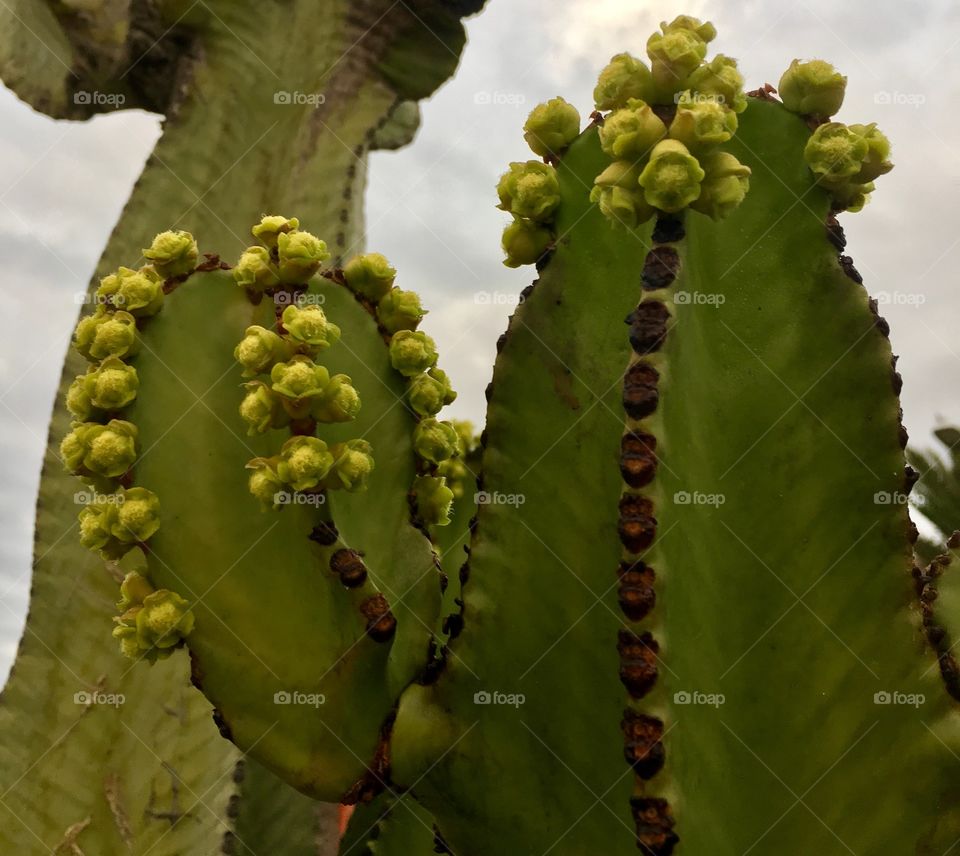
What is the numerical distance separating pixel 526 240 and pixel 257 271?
0.32 meters

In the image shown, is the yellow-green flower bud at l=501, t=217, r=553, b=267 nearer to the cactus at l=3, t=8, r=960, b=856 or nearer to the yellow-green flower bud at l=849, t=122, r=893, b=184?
the cactus at l=3, t=8, r=960, b=856

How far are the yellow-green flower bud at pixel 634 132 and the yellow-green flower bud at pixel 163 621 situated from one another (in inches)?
27.3

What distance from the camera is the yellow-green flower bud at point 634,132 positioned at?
1057 mm

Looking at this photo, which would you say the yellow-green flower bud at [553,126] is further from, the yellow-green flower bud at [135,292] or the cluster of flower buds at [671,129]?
the yellow-green flower bud at [135,292]

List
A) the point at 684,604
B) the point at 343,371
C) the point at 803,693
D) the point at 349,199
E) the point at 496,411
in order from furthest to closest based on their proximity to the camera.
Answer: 1. the point at 349,199
2. the point at 343,371
3. the point at 496,411
4. the point at 803,693
5. the point at 684,604

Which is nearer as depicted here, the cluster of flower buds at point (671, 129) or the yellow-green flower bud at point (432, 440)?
the cluster of flower buds at point (671, 129)

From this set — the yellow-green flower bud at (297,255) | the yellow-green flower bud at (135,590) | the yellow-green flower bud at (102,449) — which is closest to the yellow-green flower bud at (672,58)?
the yellow-green flower bud at (297,255)

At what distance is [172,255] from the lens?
4.23ft

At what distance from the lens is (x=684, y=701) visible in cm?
99


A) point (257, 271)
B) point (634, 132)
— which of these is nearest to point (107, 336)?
point (257, 271)

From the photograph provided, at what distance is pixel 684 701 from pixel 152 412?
676mm

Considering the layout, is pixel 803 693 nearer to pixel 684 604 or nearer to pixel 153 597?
pixel 684 604

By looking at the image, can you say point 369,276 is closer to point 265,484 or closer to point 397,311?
point 397,311

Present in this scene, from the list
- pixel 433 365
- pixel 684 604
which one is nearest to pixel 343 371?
pixel 433 365
